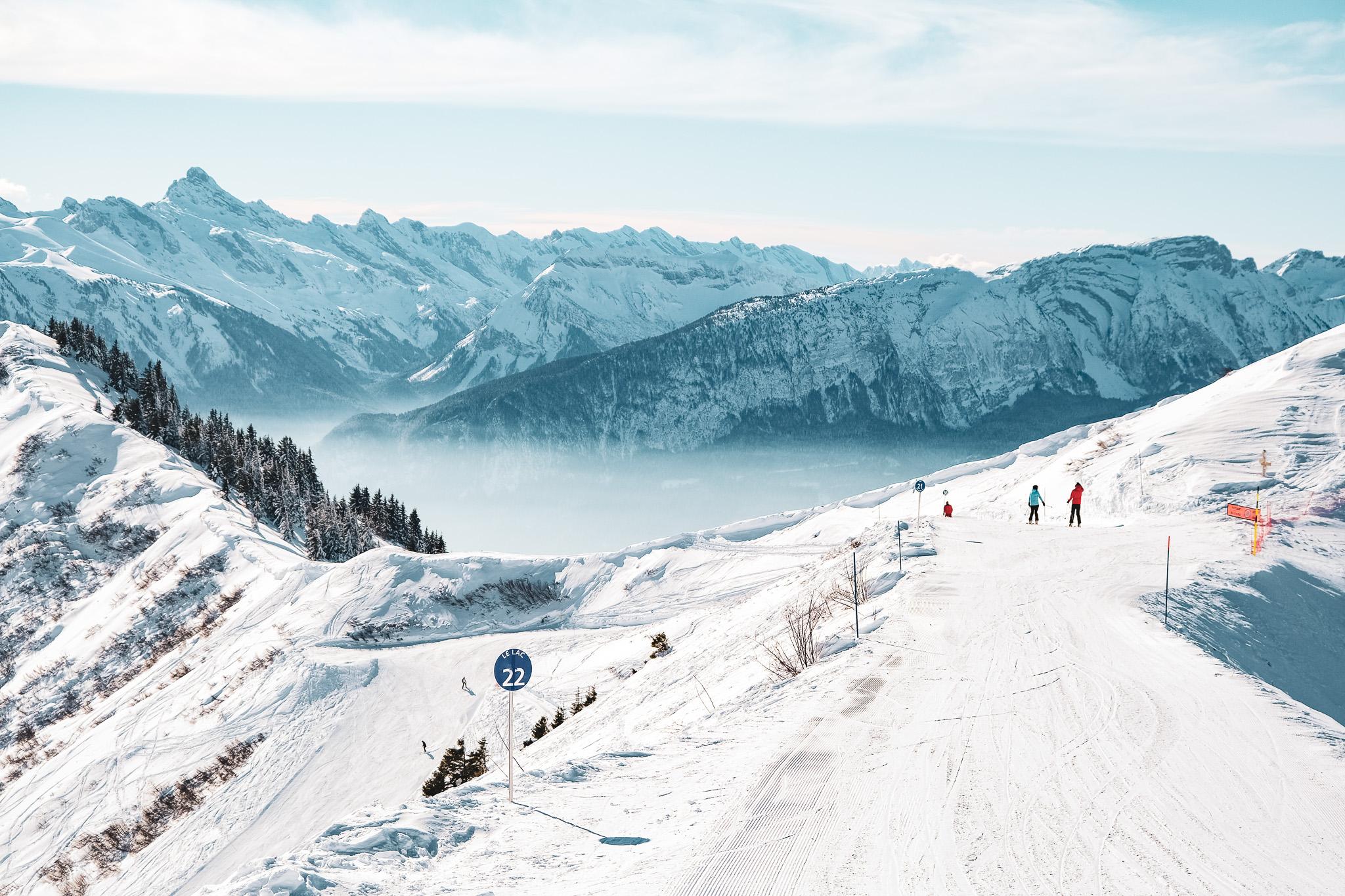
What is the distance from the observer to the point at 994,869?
1121cm

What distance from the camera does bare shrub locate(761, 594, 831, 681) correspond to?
21.2 meters

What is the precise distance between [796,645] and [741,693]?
1814 millimetres

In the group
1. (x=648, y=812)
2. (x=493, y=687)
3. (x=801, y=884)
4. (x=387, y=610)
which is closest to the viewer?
(x=801, y=884)

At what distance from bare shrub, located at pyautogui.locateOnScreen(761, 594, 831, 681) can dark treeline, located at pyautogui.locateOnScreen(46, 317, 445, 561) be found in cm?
6515

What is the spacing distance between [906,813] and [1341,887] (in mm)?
5288

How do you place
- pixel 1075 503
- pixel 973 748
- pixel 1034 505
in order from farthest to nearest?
pixel 1034 505 → pixel 1075 503 → pixel 973 748

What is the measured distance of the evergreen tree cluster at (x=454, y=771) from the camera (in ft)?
93.1

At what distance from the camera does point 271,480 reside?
101875 mm

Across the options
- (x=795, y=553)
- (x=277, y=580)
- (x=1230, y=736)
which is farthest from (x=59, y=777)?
(x=1230, y=736)

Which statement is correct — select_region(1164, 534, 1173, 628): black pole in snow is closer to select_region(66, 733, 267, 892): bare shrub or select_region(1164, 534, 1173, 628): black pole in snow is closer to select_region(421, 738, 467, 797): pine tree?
select_region(421, 738, 467, 797): pine tree

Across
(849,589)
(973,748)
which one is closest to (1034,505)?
(849,589)

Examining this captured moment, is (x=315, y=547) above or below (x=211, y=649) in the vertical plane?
above

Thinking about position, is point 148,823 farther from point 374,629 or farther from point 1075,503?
point 1075,503

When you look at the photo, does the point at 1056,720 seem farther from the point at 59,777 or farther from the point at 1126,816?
the point at 59,777
